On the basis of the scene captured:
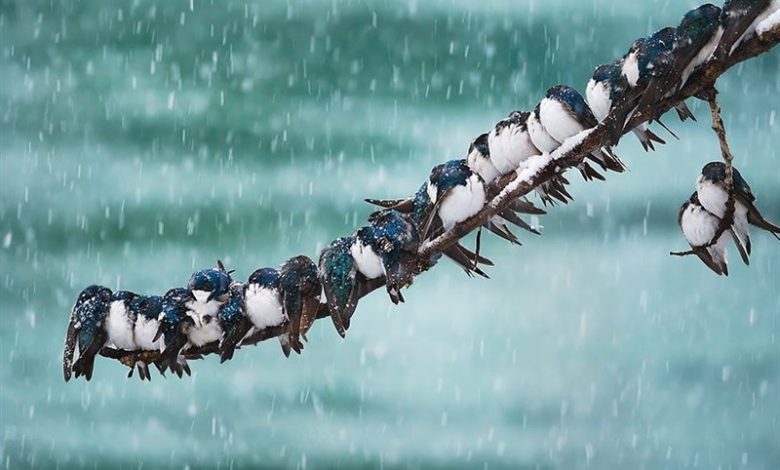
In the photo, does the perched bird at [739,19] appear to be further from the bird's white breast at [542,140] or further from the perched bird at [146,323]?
the perched bird at [146,323]

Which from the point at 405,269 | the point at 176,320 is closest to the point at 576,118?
the point at 405,269

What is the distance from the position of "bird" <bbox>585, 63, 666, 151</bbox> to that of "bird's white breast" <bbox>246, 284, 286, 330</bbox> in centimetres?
130

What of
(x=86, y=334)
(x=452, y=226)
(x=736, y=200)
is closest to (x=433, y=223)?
(x=452, y=226)

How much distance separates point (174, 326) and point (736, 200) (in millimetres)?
2122

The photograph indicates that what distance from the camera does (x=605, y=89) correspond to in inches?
129

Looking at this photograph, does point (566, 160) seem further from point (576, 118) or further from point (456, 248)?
point (456, 248)

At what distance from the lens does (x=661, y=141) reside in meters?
3.58

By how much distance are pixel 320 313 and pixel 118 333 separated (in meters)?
0.82

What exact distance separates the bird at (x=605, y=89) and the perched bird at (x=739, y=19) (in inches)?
12.5

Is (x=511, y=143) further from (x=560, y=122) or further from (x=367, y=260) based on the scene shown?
(x=367, y=260)

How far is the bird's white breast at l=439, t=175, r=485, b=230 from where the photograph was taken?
330 cm

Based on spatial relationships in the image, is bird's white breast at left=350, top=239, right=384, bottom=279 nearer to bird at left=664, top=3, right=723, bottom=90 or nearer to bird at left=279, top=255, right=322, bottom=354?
bird at left=279, top=255, right=322, bottom=354

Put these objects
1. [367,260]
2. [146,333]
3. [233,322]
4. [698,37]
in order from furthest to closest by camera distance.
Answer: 1. [146,333]
2. [233,322]
3. [367,260]
4. [698,37]

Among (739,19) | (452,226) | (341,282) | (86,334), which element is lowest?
(86,334)
